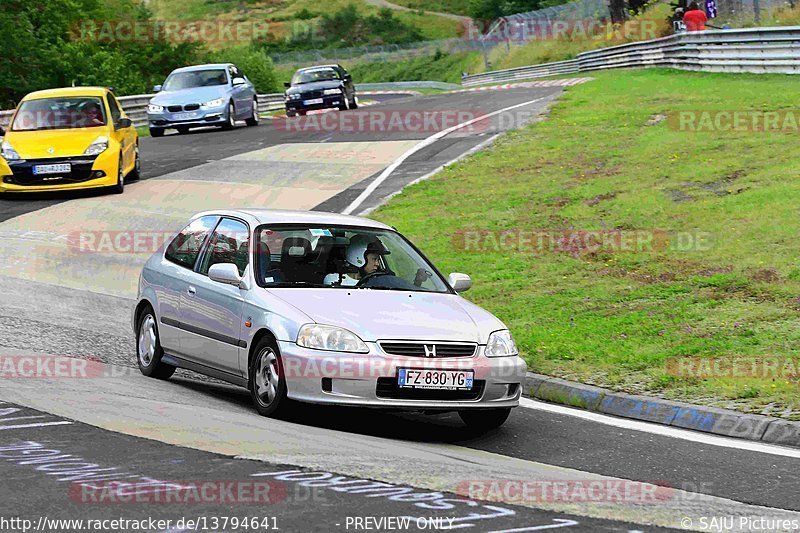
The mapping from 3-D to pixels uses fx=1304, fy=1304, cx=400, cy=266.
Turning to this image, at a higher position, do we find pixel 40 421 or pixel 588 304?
pixel 40 421

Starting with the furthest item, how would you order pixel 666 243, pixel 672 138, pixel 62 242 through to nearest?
1. pixel 672 138
2. pixel 62 242
3. pixel 666 243

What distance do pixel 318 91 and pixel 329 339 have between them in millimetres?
33154

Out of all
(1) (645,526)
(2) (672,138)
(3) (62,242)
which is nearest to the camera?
(1) (645,526)

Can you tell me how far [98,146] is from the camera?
22344 mm

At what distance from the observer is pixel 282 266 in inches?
381

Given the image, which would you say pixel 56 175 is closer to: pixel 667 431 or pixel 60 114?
pixel 60 114

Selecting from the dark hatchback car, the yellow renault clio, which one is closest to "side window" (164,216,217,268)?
the yellow renault clio

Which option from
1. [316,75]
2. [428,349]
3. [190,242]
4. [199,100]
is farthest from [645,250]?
[316,75]

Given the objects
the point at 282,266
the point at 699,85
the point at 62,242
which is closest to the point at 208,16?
the point at 699,85

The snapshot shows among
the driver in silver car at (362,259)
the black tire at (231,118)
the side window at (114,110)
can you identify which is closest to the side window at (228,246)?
the driver in silver car at (362,259)

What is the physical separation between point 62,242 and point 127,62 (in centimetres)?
3934

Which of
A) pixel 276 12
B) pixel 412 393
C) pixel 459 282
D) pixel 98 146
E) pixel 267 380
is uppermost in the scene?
pixel 276 12

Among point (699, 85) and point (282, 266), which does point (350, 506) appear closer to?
point (282, 266)

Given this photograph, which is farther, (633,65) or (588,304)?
(633,65)
